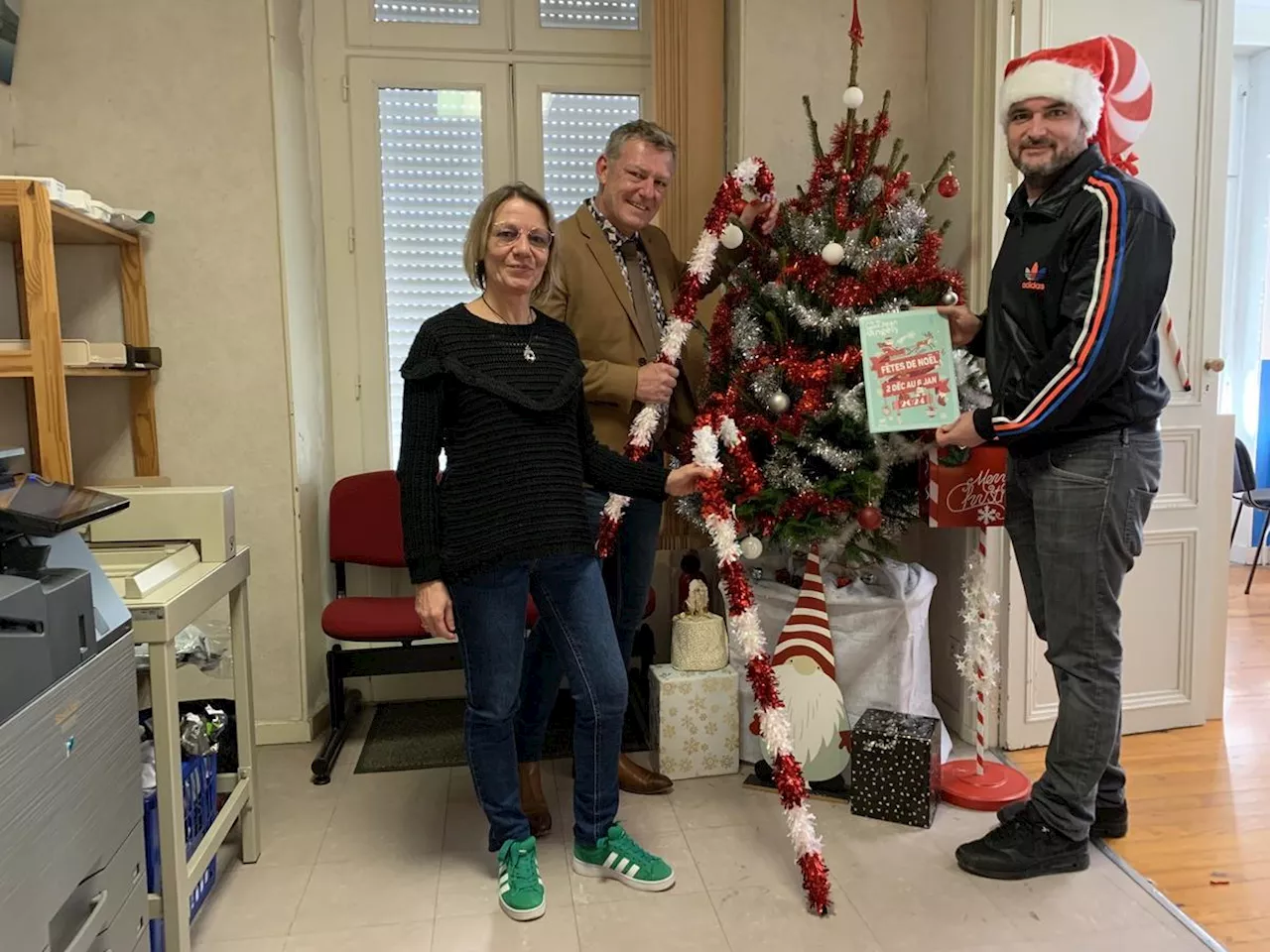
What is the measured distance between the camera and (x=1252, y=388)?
507 centimetres

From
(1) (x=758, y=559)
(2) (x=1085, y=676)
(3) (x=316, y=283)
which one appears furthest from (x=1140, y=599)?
(3) (x=316, y=283)

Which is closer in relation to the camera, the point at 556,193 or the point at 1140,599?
the point at 1140,599

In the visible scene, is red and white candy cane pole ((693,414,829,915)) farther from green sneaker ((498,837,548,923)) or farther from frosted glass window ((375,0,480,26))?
frosted glass window ((375,0,480,26))

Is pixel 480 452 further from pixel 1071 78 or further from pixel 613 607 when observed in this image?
pixel 1071 78

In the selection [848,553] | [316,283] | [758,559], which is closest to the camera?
[848,553]

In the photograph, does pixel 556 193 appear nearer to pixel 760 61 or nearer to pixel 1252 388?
pixel 760 61

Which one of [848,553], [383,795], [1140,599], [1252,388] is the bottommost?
[383,795]

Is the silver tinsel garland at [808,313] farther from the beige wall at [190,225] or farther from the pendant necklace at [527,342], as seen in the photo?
the beige wall at [190,225]

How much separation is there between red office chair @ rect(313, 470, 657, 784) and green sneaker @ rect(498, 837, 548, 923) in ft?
1.95

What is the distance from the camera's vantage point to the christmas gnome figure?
8.09ft

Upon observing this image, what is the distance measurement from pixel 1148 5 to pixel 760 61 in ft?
3.61

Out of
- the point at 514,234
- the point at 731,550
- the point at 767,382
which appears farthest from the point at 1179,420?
the point at 514,234

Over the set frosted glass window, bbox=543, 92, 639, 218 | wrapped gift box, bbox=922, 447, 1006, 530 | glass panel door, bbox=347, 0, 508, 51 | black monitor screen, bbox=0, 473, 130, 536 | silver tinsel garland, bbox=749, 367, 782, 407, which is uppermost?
glass panel door, bbox=347, 0, 508, 51

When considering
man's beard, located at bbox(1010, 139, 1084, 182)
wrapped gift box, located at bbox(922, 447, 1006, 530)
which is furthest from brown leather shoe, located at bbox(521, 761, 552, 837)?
man's beard, located at bbox(1010, 139, 1084, 182)
